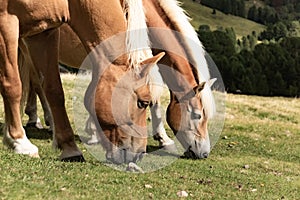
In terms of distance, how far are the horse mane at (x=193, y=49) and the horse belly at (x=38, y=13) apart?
3013mm

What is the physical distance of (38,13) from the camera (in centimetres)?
647

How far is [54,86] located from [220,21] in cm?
12673

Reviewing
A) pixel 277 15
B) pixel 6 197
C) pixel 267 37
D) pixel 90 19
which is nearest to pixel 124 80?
pixel 90 19

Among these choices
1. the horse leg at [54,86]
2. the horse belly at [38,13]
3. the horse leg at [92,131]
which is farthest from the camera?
the horse leg at [92,131]

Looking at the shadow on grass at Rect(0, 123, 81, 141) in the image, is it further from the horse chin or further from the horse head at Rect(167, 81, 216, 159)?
the horse chin

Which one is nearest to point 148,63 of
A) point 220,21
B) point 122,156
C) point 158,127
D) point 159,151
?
point 122,156

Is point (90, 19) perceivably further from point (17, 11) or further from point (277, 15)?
point (277, 15)

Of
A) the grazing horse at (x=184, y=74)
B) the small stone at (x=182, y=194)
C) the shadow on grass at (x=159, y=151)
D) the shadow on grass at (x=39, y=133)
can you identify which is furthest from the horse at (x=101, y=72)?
the shadow on grass at (x=39, y=133)

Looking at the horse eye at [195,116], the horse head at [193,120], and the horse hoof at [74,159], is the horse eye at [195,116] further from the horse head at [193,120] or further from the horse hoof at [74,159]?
the horse hoof at [74,159]

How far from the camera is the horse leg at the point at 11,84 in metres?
6.24

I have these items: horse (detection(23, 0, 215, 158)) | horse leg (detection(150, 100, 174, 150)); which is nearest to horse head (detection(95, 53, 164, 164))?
horse (detection(23, 0, 215, 158))

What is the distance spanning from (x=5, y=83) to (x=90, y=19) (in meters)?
1.26

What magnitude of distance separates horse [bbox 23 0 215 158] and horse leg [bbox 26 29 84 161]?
242 centimetres

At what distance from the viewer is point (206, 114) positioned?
9336mm
